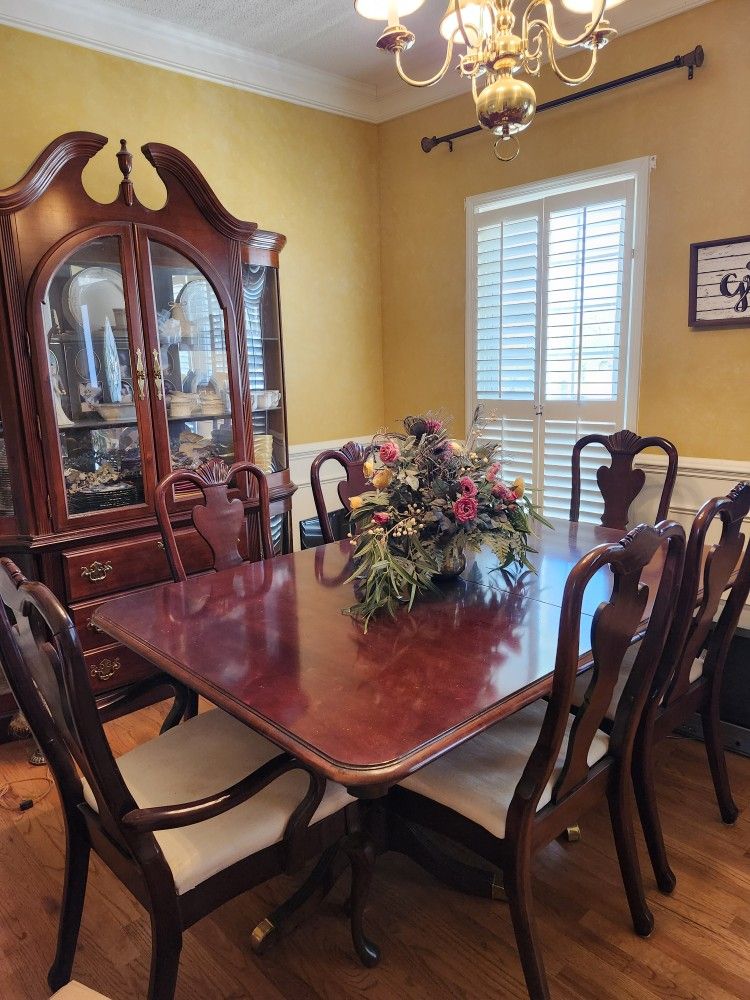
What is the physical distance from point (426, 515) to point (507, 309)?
76.9 inches

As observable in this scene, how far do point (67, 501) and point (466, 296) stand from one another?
2214mm

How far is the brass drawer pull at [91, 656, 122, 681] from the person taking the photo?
2.58 metres

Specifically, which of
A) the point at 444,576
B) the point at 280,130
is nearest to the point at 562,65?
the point at 280,130

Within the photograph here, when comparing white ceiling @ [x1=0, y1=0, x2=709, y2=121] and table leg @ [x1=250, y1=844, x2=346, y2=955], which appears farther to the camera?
white ceiling @ [x1=0, y1=0, x2=709, y2=121]

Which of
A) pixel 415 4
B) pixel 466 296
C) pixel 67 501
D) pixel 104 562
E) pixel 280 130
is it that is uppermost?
pixel 280 130

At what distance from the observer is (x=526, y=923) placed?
135cm

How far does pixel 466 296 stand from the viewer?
3.54m

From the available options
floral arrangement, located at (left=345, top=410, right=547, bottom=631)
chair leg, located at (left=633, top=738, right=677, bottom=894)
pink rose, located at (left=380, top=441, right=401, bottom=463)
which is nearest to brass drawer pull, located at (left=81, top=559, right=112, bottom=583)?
floral arrangement, located at (left=345, top=410, right=547, bottom=631)

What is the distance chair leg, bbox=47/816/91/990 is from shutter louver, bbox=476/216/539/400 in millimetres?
2638

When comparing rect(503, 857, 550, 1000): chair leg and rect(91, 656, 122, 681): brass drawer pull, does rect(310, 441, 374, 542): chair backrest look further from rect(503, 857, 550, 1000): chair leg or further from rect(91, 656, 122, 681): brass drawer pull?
rect(503, 857, 550, 1000): chair leg

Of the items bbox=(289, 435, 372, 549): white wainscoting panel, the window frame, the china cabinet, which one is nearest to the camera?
the china cabinet

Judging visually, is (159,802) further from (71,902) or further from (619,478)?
(619,478)

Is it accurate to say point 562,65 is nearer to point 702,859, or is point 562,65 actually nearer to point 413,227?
point 413,227

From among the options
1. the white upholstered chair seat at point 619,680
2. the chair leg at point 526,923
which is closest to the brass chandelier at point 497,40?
the white upholstered chair seat at point 619,680
